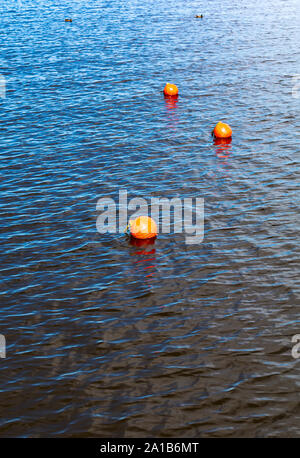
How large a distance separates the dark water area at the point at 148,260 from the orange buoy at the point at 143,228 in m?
Answer: 0.32

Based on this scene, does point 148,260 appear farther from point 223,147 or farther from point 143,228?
point 223,147

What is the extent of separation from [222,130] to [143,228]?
28.0 feet

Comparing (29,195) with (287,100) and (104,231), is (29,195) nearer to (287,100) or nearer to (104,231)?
(104,231)

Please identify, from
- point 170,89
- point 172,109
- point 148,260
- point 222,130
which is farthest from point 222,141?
point 148,260

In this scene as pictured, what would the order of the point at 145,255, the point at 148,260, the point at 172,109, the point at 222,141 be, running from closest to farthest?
the point at 148,260
the point at 145,255
the point at 222,141
the point at 172,109

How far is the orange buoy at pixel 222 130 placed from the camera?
2217cm

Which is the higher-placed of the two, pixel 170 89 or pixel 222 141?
pixel 170 89

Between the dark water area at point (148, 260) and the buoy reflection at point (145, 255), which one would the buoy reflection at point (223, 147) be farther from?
the buoy reflection at point (145, 255)

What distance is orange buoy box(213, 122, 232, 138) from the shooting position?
22.2m

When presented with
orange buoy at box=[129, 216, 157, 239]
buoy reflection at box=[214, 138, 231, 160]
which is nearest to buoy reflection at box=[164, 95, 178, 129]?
buoy reflection at box=[214, 138, 231, 160]

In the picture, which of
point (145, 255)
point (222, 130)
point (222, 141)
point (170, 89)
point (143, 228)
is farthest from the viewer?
point (170, 89)

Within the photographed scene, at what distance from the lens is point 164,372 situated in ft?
35.2

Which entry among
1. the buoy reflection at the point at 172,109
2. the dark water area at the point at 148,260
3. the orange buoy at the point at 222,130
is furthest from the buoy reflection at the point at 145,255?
the buoy reflection at the point at 172,109

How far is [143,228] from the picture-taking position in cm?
1536
